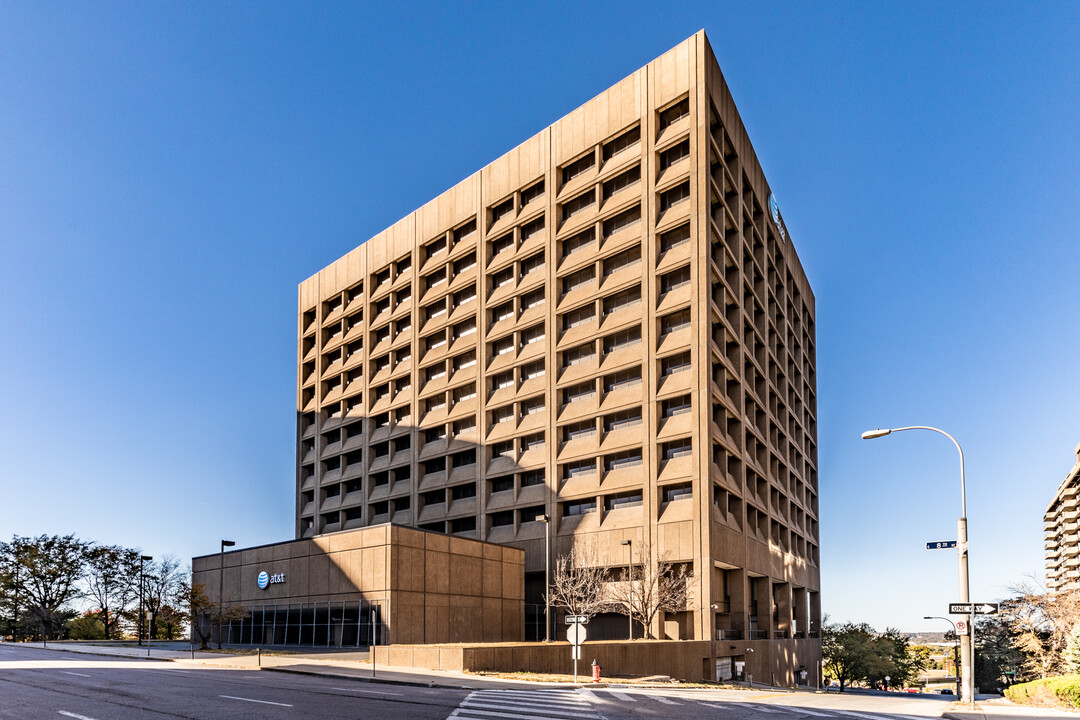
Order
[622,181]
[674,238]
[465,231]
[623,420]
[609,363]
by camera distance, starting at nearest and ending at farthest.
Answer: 1. [623,420]
2. [674,238]
3. [609,363]
4. [622,181]
5. [465,231]

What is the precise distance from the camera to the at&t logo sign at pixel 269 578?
57469mm

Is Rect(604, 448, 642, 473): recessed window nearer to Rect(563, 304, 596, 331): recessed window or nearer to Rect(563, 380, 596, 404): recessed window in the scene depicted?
Rect(563, 380, 596, 404): recessed window

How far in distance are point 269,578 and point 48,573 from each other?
132 ft

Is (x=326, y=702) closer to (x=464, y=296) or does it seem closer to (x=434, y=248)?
(x=464, y=296)

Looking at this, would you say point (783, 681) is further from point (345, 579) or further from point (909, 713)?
point (909, 713)

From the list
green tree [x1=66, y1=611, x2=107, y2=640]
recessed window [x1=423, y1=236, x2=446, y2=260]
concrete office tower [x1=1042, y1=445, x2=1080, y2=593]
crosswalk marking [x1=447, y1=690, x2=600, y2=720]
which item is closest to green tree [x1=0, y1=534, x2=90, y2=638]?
green tree [x1=66, y1=611, x2=107, y2=640]

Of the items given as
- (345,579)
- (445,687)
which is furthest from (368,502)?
(445,687)

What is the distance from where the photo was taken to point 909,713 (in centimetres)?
2450

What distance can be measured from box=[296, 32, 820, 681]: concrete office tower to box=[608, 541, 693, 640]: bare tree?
79cm

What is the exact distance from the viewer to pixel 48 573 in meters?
85.1

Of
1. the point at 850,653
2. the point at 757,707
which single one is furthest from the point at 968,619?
the point at 850,653

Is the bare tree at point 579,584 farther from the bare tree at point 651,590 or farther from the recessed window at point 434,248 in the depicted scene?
the recessed window at point 434,248

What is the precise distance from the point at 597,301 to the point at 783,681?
1307 inches

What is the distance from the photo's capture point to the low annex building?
4928 cm
